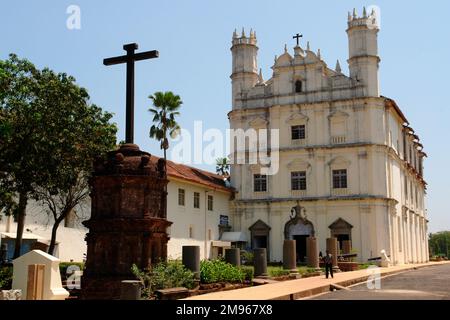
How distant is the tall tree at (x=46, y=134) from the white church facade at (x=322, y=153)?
21.3 meters

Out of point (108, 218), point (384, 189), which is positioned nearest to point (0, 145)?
point (108, 218)

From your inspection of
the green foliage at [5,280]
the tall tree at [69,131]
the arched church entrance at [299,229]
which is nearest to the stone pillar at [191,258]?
the green foliage at [5,280]

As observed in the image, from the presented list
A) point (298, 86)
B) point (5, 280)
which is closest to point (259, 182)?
point (298, 86)

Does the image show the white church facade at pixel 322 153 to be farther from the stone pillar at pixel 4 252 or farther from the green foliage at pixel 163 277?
the green foliage at pixel 163 277

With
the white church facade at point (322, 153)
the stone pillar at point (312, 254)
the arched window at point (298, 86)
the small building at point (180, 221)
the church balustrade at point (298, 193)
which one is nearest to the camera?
the stone pillar at point (312, 254)

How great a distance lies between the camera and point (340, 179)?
Result: 43.3 meters

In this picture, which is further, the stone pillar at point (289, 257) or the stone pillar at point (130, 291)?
the stone pillar at point (289, 257)

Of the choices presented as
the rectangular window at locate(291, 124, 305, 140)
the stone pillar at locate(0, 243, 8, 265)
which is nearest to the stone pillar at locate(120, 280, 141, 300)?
the stone pillar at locate(0, 243, 8, 265)

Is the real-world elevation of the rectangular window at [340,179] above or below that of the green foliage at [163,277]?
above

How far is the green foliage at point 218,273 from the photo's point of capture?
56.5 ft

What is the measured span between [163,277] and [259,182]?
104ft

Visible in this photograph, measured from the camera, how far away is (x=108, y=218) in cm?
1466

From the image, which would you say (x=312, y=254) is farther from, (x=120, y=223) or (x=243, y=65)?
(x=243, y=65)
